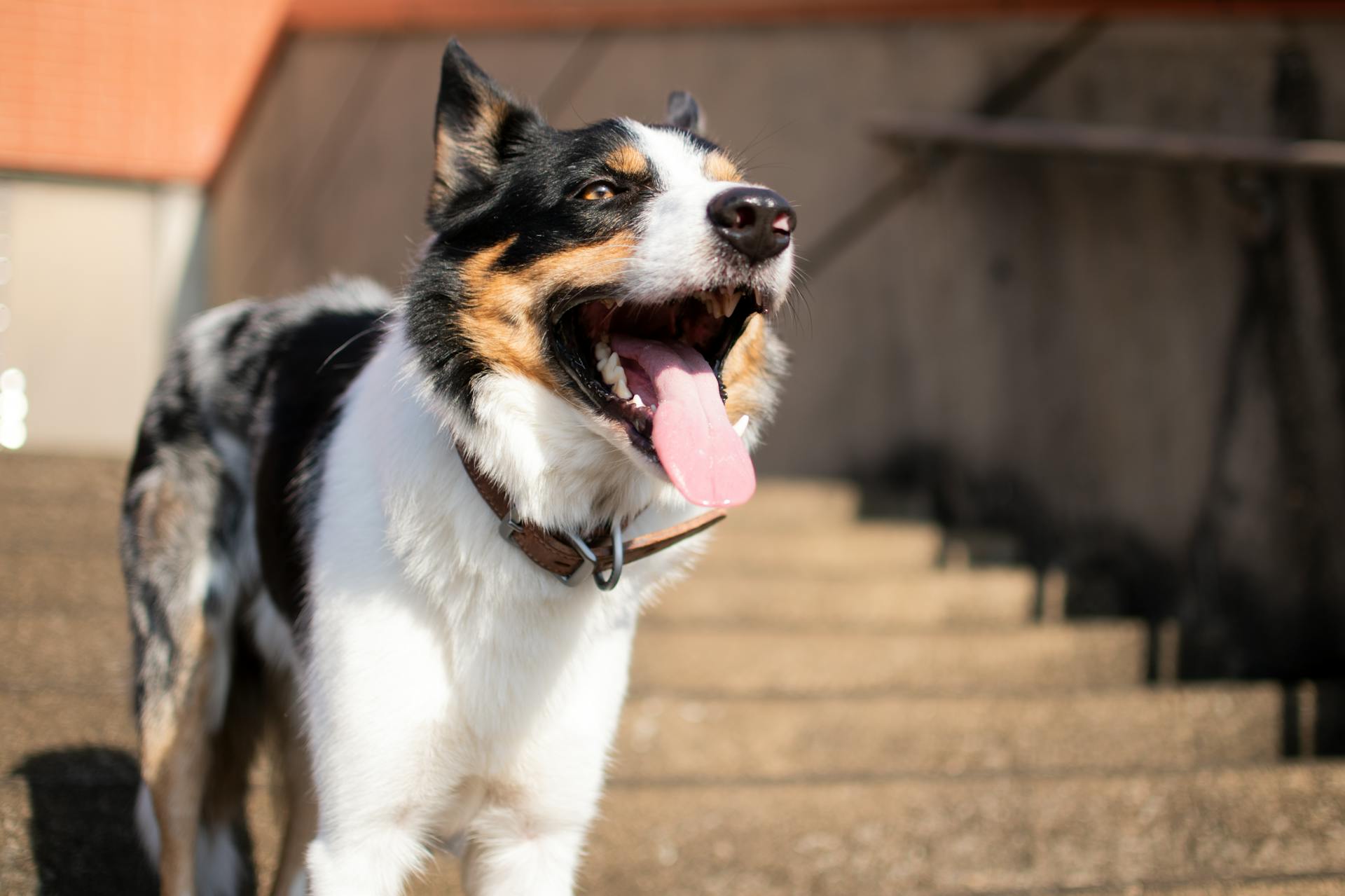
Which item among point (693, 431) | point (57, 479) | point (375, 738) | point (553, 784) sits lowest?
point (57, 479)

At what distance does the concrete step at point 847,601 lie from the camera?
4.77m

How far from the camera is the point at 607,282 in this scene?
6.87 ft

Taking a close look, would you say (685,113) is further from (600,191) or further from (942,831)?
(942,831)

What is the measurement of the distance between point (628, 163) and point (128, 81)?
25.2 ft

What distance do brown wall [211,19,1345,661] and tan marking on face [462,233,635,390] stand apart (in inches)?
119

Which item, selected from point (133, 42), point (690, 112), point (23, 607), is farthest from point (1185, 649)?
point (133, 42)

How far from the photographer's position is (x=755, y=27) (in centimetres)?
682

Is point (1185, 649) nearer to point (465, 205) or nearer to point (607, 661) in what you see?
point (607, 661)

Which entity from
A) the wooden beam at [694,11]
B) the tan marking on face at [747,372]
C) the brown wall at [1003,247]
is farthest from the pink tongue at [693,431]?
the wooden beam at [694,11]

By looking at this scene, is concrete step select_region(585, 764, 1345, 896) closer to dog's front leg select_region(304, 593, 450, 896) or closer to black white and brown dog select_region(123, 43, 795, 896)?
black white and brown dog select_region(123, 43, 795, 896)

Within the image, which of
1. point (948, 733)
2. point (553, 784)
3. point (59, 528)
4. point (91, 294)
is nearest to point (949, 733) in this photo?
point (948, 733)

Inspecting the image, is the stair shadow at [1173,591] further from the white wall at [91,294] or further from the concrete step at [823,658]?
the white wall at [91,294]

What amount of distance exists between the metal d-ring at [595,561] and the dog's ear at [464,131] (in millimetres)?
718

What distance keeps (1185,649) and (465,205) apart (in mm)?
4056
